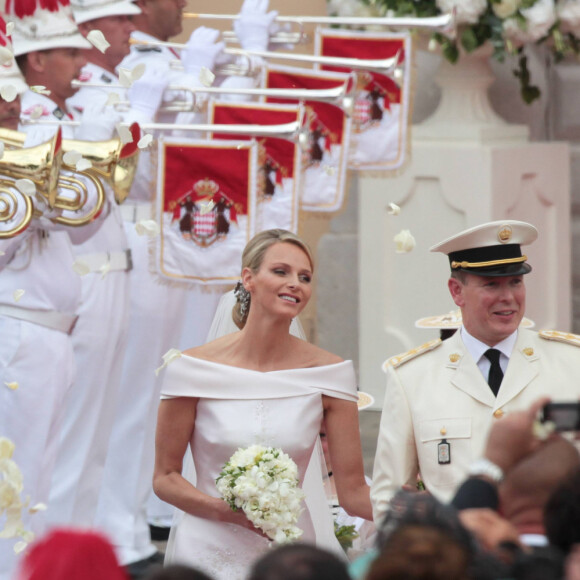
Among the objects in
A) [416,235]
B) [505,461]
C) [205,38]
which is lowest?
[505,461]

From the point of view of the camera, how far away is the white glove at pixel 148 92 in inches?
212

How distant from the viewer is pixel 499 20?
266 inches

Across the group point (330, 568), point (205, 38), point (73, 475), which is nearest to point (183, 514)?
point (73, 475)

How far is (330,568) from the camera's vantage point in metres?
1.80

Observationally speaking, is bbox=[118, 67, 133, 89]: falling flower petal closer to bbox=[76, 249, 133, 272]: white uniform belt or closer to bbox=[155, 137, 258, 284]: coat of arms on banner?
bbox=[155, 137, 258, 284]: coat of arms on banner

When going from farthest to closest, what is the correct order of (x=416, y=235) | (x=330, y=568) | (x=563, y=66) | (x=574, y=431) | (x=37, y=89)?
(x=563, y=66), (x=416, y=235), (x=37, y=89), (x=574, y=431), (x=330, y=568)

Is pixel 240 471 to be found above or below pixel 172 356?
below

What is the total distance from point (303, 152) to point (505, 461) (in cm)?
331

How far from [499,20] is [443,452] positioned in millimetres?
3924

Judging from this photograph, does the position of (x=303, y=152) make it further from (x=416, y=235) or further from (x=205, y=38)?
(x=416, y=235)

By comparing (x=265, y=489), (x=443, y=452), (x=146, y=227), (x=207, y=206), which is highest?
(x=207, y=206)

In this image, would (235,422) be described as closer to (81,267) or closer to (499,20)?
(81,267)

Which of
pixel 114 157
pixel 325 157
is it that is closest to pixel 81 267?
pixel 114 157

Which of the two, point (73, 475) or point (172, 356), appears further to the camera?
point (73, 475)
